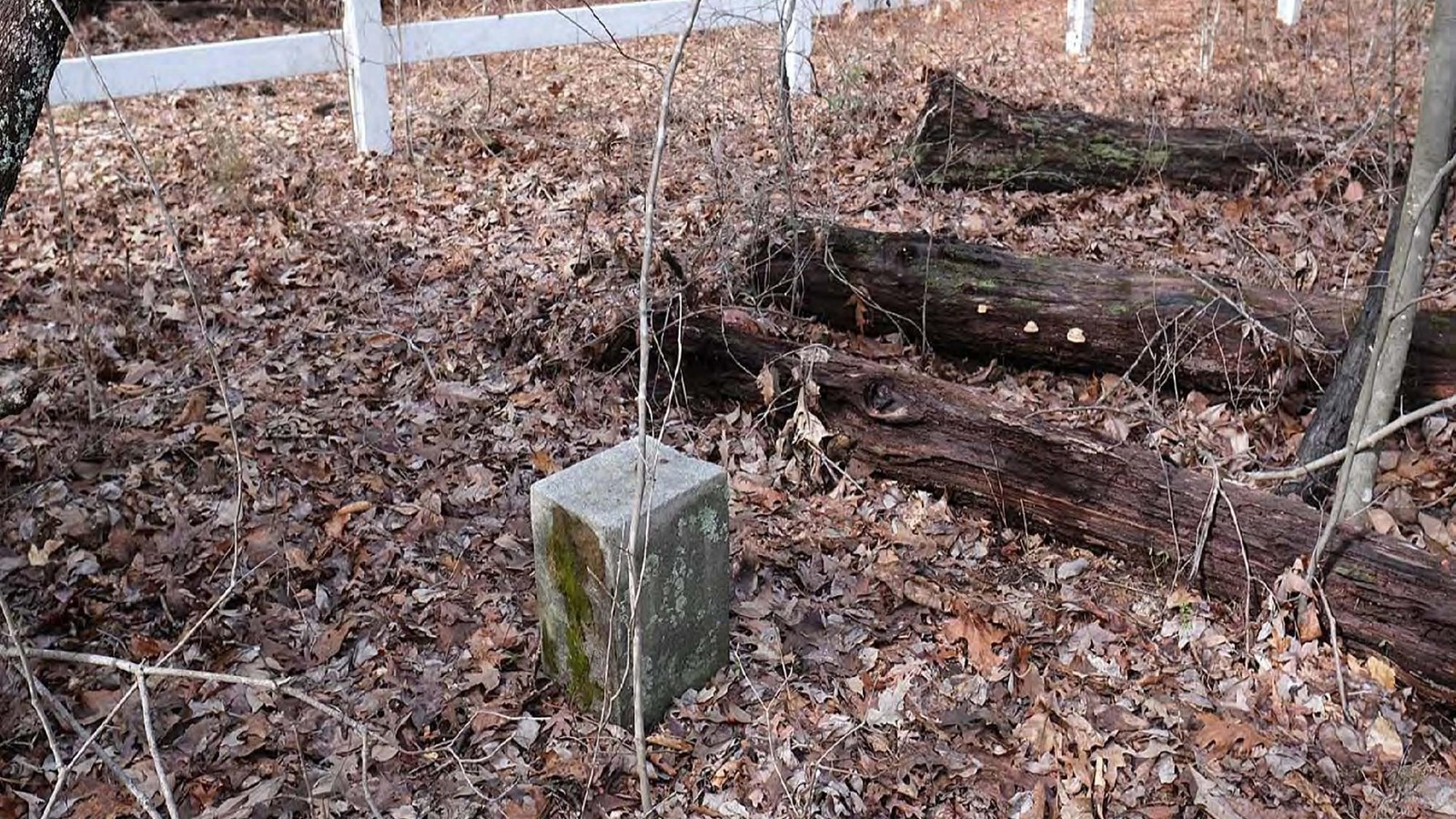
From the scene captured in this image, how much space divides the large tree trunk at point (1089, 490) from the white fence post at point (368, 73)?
3.62 meters

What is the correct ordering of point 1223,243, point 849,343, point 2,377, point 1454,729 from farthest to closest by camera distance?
point 1223,243, point 849,343, point 2,377, point 1454,729

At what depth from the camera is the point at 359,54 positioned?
700 cm

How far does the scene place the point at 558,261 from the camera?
234 inches

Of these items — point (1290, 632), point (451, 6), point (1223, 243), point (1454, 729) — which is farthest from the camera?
point (451, 6)

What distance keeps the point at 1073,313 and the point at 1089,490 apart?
48.5 inches

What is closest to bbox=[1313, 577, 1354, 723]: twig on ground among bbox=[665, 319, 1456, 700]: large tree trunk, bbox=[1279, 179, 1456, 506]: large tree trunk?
bbox=[665, 319, 1456, 700]: large tree trunk

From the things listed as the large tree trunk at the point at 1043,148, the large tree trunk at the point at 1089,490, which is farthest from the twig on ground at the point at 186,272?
the large tree trunk at the point at 1043,148

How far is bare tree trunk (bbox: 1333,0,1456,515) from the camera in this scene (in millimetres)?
3227

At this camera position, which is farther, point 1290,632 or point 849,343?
point 849,343

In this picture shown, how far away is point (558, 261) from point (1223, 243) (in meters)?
3.67

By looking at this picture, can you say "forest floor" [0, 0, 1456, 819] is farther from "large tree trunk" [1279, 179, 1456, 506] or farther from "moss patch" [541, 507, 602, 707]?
"large tree trunk" [1279, 179, 1456, 506]

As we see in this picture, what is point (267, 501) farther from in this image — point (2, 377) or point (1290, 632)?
point (1290, 632)

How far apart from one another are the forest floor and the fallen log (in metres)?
0.17

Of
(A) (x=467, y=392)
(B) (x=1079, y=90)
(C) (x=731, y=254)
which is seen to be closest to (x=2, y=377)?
(A) (x=467, y=392)
